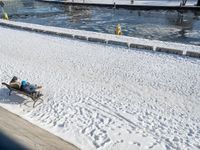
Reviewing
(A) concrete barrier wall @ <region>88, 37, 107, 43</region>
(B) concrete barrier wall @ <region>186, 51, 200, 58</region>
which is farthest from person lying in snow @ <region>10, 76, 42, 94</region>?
(A) concrete barrier wall @ <region>88, 37, 107, 43</region>


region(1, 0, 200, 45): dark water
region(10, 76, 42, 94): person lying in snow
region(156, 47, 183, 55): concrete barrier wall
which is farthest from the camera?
region(1, 0, 200, 45): dark water

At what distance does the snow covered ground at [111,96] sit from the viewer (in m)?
8.16

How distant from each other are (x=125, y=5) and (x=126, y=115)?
119ft

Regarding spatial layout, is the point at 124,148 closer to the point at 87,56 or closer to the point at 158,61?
the point at 158,61

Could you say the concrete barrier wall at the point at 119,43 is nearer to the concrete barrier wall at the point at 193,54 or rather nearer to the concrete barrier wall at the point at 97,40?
the concrete barrier wall at the point at 97,40

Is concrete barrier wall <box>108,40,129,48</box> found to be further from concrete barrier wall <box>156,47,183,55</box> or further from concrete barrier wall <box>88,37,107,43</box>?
concrete barrier wall <box>156,47,183,55</box>

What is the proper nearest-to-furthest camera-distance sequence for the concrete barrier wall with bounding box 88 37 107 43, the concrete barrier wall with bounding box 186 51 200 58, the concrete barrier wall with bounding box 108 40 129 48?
1. the concrete barrier wall with bounding box 186 51 200 58
2. the concrete barrier wall with bounding box 108 40 129 48
3. the concrete barrier wall with bounding box 88 37 107 43

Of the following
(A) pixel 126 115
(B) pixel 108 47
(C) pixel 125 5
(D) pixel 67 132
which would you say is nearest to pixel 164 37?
(B) pixel 108 47

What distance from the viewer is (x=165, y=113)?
943cm

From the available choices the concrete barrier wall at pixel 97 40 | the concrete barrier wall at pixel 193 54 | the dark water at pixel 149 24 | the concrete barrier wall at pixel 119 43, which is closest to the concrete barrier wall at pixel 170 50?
the concrete barrier wall at pixel 193 54

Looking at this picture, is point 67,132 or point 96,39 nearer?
point 67,132

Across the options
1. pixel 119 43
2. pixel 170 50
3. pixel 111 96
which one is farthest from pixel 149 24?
pixel 111 96

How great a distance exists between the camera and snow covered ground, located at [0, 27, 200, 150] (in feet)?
26.8

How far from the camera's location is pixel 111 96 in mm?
10906
